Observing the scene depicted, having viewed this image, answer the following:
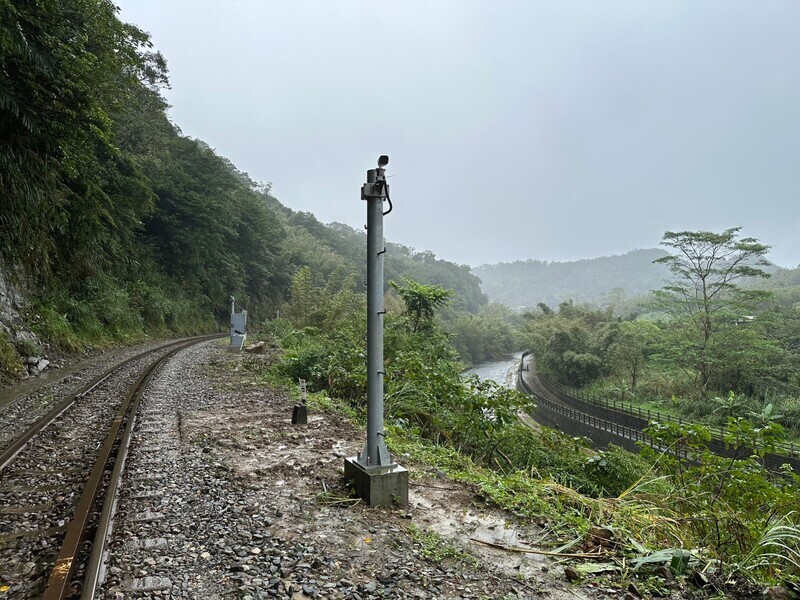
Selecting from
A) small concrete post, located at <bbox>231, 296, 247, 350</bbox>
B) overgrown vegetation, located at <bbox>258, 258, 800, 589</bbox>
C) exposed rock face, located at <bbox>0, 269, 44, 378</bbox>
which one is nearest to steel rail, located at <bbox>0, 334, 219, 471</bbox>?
exposed rock face, located at <bbox>0, 269, 44, 378</bbox>

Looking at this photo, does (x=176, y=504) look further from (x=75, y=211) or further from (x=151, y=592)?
(x=75, y=211)

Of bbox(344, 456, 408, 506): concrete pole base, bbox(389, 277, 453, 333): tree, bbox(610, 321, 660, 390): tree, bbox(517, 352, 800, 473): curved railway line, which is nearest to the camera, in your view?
bbox(344, 456, 408, 506): concrete pole base

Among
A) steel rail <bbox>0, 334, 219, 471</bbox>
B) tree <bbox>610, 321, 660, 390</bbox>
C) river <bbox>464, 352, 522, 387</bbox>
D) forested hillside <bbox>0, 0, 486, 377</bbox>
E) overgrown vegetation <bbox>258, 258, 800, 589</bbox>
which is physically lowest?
river <bbox>464, 352, 522, 387</bbox>

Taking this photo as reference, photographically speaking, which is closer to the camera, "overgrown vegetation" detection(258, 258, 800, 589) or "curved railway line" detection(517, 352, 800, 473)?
"overgrown vegetation" detection(258, 258, 800, 589)

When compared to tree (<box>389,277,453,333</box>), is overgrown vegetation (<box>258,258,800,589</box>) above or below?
below

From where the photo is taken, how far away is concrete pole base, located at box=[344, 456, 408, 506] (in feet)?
13.2

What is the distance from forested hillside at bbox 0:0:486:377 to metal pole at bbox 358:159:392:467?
708 cm

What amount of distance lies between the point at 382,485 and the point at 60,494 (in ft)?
9.22

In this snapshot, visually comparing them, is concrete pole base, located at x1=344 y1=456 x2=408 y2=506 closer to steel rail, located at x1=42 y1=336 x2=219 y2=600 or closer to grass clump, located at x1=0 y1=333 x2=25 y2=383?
steel rail, located at x1=42 y1=336 x2=219 y2=600

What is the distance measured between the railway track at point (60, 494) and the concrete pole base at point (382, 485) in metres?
1.91

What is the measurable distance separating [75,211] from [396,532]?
1570 cm

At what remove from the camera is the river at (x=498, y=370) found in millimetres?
46916

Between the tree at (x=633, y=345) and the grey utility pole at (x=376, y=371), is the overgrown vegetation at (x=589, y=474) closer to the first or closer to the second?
the grey utility pole at (x=376, y=371)

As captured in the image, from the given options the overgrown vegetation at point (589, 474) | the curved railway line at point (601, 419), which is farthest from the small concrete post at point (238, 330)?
the curved railway line at point (601, 419)
